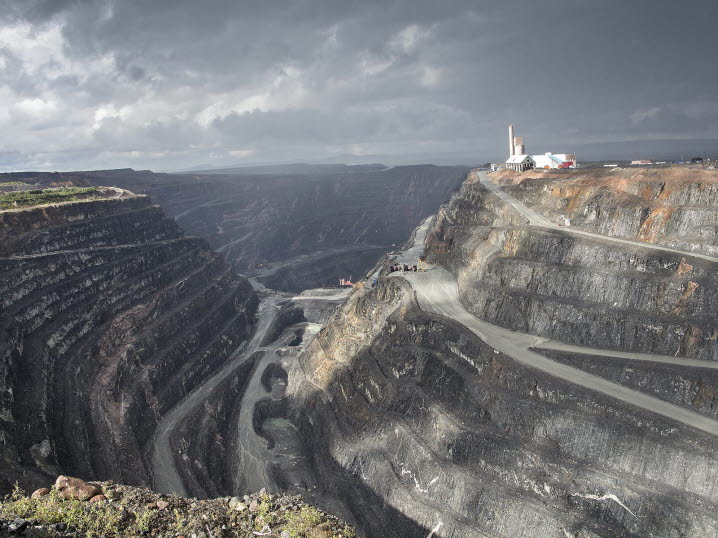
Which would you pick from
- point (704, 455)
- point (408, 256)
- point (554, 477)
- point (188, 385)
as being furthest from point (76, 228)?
point (704, 455)

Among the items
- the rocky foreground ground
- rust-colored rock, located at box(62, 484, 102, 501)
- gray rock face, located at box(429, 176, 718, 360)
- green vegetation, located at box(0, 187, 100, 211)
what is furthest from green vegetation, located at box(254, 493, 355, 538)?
green vegetation, located at box(0, 187, 100, 211)

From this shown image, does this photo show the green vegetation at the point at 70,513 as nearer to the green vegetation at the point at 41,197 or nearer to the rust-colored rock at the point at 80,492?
the rust-colored rock at the point at 80,492

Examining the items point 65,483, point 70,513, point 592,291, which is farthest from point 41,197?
point 592,291

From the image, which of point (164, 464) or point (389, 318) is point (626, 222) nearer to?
point (389, 318)

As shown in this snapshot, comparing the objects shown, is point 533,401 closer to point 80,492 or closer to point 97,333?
point 80,492

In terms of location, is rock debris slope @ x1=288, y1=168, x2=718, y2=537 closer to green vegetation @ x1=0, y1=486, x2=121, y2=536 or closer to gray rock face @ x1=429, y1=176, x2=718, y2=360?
gray rock face @ x1=429, y1=176, x2=718, y2=360

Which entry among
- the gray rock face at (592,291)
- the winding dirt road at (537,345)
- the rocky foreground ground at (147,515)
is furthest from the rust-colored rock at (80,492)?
the gray rock face at (592,291)

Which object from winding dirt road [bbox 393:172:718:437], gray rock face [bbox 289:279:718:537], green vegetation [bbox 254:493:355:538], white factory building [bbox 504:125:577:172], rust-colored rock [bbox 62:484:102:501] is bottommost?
gray rock face [bbox 289:279:718:537]
